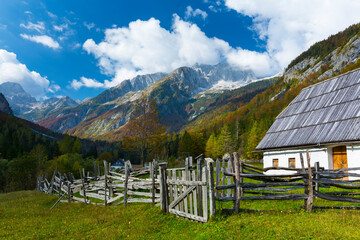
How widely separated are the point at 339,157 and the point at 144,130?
889 inches

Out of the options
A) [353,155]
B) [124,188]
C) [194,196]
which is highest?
[353,155]

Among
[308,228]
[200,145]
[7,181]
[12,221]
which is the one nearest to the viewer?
[308,228]

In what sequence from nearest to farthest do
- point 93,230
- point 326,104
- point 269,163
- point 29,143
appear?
1. point 93,230
2. point 326,104
3. point 269,163
4. point 29,143

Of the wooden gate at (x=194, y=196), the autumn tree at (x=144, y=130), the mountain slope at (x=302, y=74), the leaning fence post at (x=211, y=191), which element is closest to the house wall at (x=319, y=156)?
the wooden gate at (x=194, y=196)

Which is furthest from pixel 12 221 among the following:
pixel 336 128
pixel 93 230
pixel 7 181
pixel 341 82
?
pixel 7 181

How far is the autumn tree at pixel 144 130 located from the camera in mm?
31438

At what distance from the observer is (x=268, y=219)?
24.2 feet

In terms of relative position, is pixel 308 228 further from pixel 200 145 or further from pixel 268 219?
pixel 200 145

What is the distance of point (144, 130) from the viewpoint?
103ft

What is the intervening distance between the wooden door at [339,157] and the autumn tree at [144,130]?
69.1ft

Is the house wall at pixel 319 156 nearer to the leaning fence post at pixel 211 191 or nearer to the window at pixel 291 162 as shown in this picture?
the window at pixel 291 162

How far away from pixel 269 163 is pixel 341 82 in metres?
10.6

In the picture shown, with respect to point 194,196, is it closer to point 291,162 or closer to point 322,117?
point 291,162

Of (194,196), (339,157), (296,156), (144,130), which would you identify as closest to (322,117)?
(339,157)
